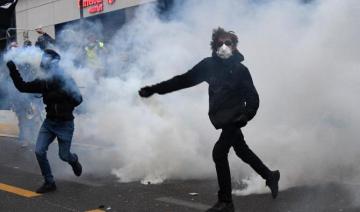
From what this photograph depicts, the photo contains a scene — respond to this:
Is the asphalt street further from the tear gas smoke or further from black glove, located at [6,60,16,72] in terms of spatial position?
black glove, located at [6,60,16,72]

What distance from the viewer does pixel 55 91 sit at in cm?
625

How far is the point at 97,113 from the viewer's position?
792cm

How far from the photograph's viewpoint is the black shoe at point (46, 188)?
6273 millimetres

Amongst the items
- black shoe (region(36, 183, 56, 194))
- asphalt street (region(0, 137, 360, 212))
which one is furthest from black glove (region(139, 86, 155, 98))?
black shoe (region(36, 183, 56, 194))

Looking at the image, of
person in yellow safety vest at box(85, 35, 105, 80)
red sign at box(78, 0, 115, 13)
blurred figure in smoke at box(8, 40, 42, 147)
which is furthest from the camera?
red sign at box(78, 0, 115, 13)

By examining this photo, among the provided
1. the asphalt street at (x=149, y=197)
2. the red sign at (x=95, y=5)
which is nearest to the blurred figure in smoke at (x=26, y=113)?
the red sign at (x=95, y=5)

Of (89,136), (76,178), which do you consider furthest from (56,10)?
(76,178)

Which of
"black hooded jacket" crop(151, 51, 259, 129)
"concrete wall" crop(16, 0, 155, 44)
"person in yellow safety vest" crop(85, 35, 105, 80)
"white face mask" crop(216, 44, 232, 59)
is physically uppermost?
"concrete wall" crop(16, 0, 155, 44)

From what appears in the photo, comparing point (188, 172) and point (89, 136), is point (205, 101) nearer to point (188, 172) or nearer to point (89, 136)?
point (188, 172)

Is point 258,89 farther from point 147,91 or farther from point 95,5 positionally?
point 95,5

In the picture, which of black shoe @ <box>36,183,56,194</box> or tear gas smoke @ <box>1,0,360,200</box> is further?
black shoe @ <box>36,183,56,194</box>

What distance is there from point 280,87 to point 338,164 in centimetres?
99

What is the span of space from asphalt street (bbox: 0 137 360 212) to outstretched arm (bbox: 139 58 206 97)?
1.12m

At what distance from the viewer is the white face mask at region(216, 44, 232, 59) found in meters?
4.85
